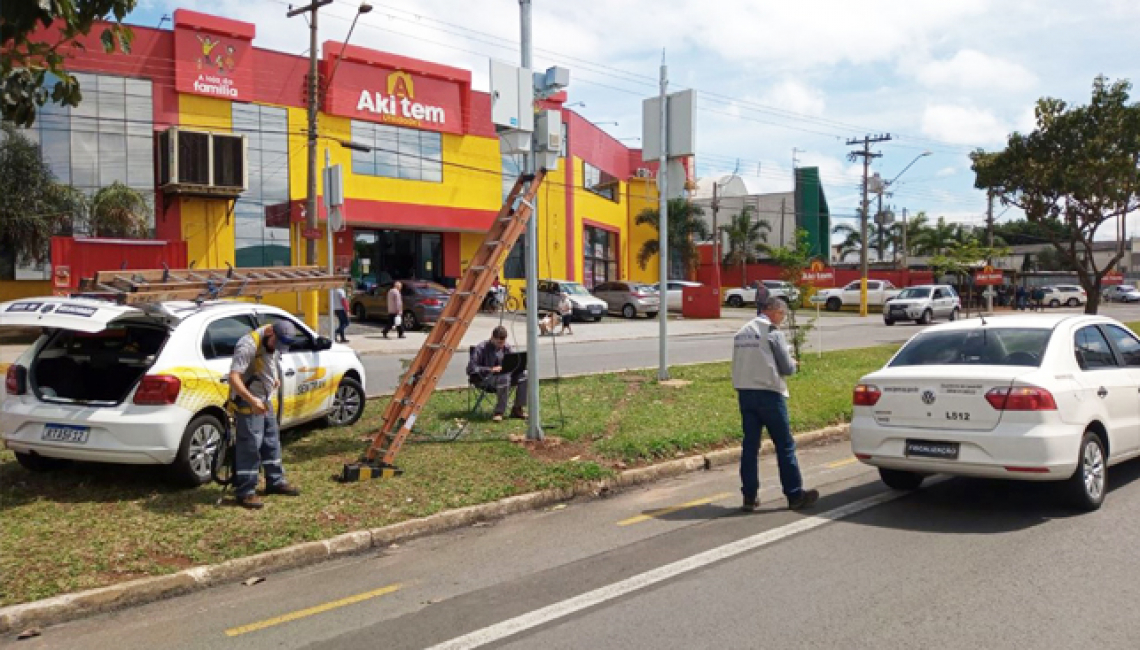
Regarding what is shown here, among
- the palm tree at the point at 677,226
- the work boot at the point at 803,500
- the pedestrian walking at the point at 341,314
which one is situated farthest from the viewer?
the palm tree at the point at 677,226

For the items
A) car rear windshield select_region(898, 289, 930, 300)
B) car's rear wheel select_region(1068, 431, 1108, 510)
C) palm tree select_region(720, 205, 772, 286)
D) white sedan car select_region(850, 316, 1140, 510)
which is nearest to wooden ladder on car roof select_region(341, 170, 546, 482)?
white sedan car select_region(850, 316, 1140, 510)

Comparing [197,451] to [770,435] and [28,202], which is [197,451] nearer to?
[770,435]

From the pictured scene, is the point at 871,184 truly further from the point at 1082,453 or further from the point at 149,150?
the point at 1082,453

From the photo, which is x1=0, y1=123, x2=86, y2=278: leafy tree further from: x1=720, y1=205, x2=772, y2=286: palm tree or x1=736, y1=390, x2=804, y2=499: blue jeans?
x1=720, y1=205, x2=772, y2=286: palm tree

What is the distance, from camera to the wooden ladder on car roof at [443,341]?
784 cm

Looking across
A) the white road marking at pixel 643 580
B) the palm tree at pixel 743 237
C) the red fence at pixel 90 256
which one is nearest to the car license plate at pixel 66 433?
the white road marking at pixel 643 580

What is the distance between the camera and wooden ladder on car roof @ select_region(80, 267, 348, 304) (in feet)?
24.2

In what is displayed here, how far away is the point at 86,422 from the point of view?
6.85m

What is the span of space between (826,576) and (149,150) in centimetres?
2742

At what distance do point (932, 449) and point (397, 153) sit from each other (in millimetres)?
28762

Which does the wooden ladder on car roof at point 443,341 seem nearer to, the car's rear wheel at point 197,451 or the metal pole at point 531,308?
the metal pole at point 531,308

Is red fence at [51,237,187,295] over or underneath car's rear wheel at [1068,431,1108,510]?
over

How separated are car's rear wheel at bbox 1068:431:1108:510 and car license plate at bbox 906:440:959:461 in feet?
2.83

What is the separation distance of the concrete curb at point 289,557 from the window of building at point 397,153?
2582 cm
